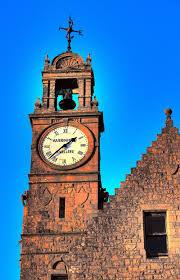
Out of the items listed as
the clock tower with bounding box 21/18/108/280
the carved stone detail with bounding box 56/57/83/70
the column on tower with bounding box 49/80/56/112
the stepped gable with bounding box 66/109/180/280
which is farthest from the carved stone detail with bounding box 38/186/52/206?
the carved stone detail with bounding box 56/57/83/70

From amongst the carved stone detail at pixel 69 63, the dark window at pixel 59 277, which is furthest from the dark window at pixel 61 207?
the carved stone detail at pixel 69 63

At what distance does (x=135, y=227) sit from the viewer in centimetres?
2578

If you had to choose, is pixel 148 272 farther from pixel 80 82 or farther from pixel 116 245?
pixel 80 82

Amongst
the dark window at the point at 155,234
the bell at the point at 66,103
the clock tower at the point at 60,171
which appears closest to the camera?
the dark window at the point at 155,234

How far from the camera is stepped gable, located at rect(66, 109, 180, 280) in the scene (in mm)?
24984

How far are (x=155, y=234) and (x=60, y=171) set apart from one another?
6837 mm

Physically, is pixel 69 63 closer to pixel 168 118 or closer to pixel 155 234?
pixel 168 118

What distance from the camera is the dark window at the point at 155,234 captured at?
25484 millimetres

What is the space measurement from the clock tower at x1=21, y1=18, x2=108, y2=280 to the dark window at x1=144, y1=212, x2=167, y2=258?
3.18m

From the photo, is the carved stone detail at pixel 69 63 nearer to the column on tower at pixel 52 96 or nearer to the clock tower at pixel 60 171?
the clock tower at pixel 60 171

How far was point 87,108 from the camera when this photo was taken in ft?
109

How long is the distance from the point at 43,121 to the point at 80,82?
305 cm

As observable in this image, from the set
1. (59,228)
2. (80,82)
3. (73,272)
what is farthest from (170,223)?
(80,82)

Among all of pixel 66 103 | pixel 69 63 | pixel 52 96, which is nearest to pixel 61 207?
pixel 52 96
